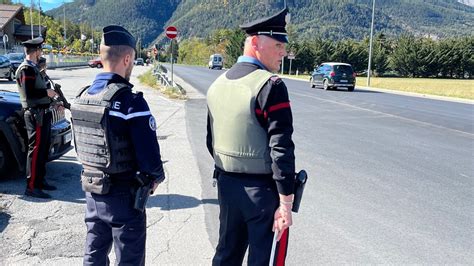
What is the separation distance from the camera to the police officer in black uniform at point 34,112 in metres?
5.12

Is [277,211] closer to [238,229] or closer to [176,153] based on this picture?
[238,229]

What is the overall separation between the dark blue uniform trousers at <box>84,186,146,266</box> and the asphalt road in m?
1.57

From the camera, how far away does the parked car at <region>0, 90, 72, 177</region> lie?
553 centimetres

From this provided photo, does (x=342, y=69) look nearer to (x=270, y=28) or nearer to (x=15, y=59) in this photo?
(x=15, y=59)

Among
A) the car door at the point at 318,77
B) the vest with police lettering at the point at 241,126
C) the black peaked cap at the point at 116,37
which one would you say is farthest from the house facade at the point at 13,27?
the vest with police lettering at the point at 241,126

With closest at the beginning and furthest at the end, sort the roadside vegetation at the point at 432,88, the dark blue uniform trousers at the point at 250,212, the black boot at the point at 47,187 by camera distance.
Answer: the dark blue uniform trousers at the point at 250,212
the black boot at the point at 47,187
the roadside vegetation at the point at 432,88

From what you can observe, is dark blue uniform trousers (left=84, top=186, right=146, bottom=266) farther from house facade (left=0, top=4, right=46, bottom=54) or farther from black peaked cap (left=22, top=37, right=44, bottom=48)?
house facade (left=0, top=4, right=46, bottom=54)

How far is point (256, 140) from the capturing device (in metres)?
2.56

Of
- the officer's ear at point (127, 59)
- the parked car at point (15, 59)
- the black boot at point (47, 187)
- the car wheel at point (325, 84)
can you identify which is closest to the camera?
the officer's ear at point (127, 59)

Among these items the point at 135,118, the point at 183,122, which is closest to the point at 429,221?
the point at 135,118

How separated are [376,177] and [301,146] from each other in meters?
2.52

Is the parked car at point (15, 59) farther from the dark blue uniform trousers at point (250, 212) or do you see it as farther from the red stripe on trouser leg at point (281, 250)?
the red stripe on trouser leg at point (281, 250)

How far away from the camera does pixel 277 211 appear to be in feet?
8.59

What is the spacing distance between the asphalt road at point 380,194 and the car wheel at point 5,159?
2609mm
